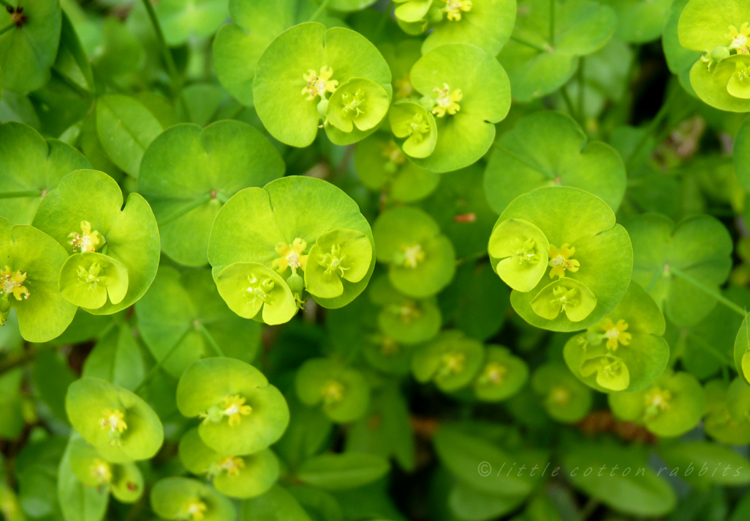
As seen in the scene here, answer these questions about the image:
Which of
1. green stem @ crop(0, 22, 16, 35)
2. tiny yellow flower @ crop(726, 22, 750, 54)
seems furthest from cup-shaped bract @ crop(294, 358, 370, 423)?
tiny yellow flower @ crop(726, 22, 750, 54)

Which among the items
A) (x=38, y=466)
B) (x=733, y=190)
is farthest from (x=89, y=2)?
(x=733, y=190)

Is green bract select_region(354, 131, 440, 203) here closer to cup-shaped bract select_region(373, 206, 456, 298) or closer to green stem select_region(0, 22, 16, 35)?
cup-shaped bract select_region(373, 206, 456, 298)

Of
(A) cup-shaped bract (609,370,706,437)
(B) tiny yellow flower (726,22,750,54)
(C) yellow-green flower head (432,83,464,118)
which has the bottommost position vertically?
(A) cup-shaped bract (609,370,706,437)

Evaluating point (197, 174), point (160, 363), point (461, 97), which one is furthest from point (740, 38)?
point (160, 363)

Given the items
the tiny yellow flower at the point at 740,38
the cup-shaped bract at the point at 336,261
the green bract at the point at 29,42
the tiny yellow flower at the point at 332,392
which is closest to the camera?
the cup-shaped bract at the point at 336,261

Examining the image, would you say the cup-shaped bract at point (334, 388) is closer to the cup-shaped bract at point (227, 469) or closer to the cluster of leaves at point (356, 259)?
the cluster of leaves at point (356, 259)

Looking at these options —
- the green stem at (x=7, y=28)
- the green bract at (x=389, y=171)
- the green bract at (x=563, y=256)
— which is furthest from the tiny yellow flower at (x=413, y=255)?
the green stem at (x=7, y=28)
